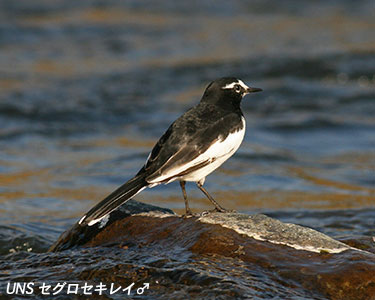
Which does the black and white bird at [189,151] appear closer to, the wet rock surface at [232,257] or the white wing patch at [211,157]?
the white wing patch at [211,157]

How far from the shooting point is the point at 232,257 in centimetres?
545

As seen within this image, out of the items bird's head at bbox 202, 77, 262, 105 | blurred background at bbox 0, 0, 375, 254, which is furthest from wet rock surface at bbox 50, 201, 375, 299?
blurred background at bbox 0, 0, 375, 254

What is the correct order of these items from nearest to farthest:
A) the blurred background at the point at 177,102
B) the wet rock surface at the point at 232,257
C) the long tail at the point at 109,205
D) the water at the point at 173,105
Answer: the wet rock surface at the point at 232,257, the long tail at the point at 109,205, the water at the point at 173,105, the blurred background at the point at 177,102

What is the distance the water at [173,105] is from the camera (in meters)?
9.26

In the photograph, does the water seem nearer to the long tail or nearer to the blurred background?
the blurred background

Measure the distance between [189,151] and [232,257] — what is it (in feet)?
3.42

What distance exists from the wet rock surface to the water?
0.49 ft

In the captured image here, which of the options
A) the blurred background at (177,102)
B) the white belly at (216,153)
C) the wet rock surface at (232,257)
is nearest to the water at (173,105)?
the blurred background at (177,102)

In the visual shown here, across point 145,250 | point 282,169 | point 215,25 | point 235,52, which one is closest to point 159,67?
point 235,52

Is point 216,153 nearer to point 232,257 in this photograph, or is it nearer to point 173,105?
point 232,257

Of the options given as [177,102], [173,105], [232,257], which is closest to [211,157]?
[232,257]

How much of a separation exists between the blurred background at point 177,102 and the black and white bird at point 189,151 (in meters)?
1.98

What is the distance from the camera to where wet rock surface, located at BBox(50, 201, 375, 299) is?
5043 mm

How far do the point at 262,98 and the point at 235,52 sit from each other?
2756mm
